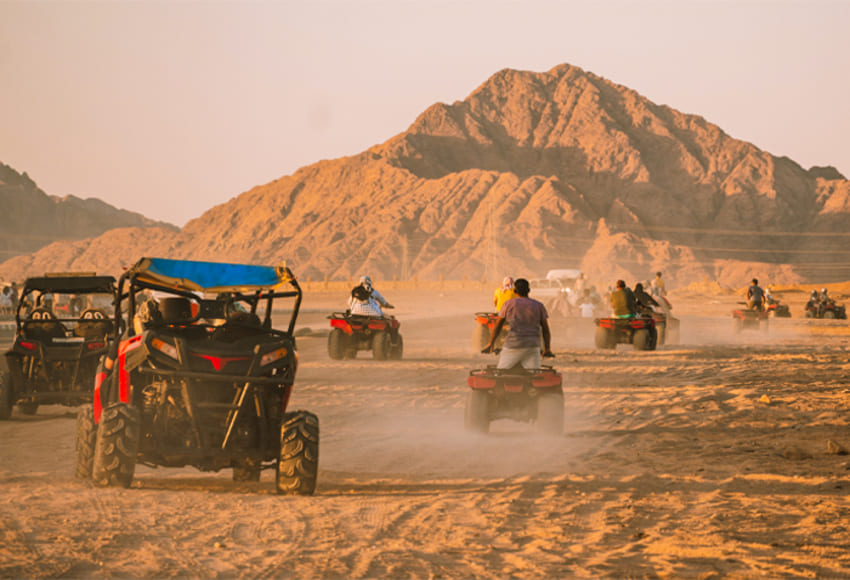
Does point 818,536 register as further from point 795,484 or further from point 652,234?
point 652,234

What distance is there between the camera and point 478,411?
11.3m

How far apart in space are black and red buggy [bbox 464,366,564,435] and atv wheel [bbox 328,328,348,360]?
10.5m

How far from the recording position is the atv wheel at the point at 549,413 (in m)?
11.1

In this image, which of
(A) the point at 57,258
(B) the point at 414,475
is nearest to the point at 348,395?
(B) the point at 414,475

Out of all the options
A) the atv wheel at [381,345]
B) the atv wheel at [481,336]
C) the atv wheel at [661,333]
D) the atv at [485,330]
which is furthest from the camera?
the atv wheel at [661,333]

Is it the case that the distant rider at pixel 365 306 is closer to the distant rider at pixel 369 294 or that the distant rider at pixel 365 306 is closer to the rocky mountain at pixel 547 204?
the distant rider at pixel 369 294

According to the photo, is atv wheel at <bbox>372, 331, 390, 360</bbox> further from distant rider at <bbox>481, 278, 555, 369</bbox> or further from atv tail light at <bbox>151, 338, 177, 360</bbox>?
atv tail light at <bbox>151, 338, 177, 360</bbox>

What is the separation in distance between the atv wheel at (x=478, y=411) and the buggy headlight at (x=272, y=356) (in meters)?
3.87

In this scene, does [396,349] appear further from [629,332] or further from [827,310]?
[827,310]

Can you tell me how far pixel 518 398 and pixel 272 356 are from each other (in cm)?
415

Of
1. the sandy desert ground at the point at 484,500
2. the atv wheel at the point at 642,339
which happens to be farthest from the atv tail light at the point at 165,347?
the atv wheel at the point at 642,339

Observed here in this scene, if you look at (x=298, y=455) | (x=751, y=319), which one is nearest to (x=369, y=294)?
(x=298, y=455)

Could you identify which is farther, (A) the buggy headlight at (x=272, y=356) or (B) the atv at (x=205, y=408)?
(A) the buggy headlight at (x=272, y=356)

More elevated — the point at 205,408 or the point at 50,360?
the point at 50,360
